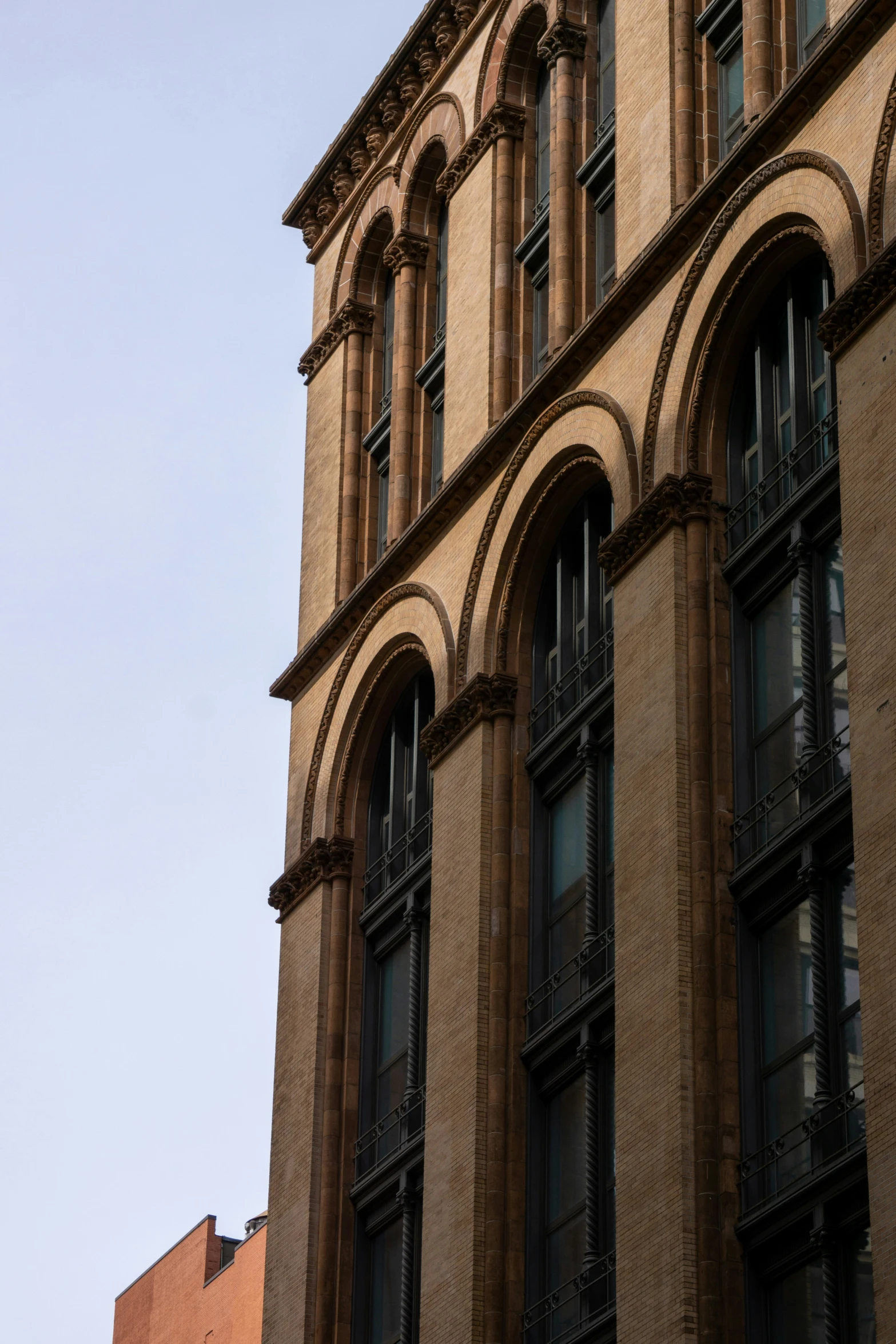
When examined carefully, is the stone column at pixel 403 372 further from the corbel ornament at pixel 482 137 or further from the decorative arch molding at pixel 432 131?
the corbel ornament at pixel 482 137

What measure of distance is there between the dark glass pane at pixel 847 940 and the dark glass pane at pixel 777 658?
266cm

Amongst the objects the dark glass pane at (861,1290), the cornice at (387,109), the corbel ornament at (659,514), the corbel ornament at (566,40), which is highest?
the cornice at (387,109)

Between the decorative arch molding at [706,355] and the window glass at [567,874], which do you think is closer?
the decorative arch molding at [706,355]

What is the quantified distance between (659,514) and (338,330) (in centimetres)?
1505

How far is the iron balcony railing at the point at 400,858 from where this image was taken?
3875cm

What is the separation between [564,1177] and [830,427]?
9419 mm

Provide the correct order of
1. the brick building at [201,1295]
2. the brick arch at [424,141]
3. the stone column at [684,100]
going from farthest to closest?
1. the brick building at [201,1295]
2. the brick arch at [424,141]
3. the stone column at [684,100]

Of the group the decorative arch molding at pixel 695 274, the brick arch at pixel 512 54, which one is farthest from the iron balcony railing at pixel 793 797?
the brick arch at pixel 512 54

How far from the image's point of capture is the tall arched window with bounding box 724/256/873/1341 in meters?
27.2

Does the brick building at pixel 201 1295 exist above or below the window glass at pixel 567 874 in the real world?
above

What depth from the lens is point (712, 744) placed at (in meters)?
31.0

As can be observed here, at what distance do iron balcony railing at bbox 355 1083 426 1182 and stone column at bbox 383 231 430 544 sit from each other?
9109mm

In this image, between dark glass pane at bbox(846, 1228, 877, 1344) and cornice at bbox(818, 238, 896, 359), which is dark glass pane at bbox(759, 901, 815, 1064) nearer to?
dark glass pane at bbox(846, 1228, 877, 1344)

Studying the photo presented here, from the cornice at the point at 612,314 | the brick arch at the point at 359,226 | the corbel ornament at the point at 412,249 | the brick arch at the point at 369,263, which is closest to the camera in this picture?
the cornice at the point at 612,314
